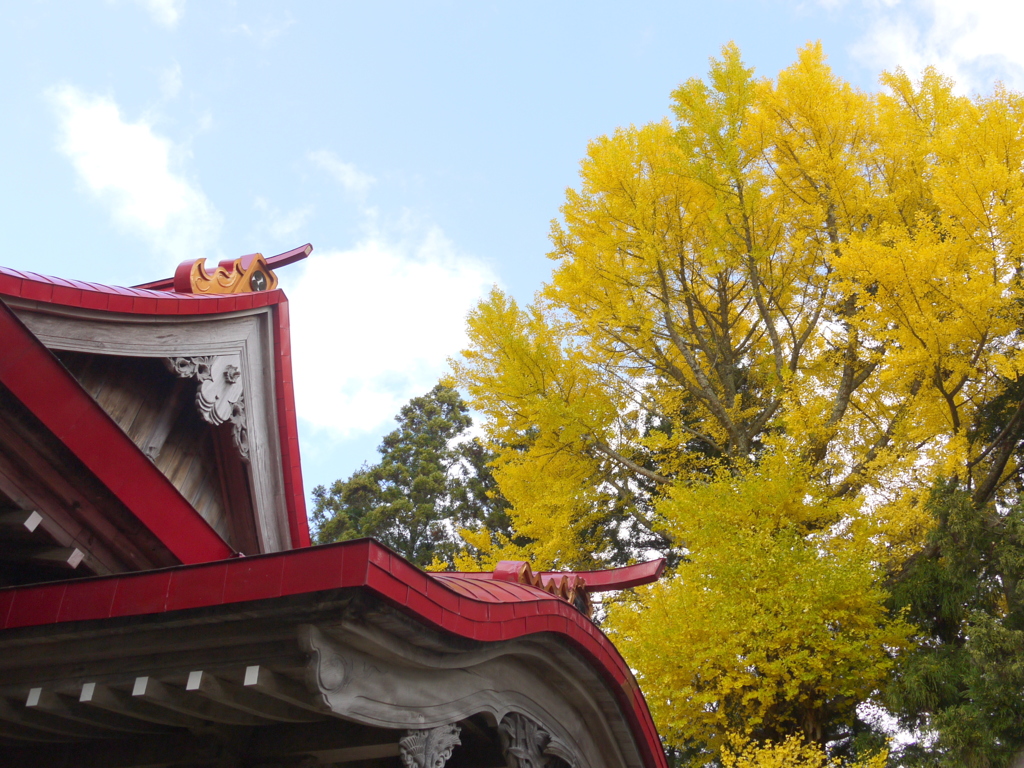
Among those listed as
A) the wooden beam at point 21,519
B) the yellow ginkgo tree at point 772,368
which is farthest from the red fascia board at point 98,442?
the yellow ginkgo tree at point 772,368

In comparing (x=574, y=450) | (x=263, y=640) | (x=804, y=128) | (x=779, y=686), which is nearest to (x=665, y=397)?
(x=574, y=450)

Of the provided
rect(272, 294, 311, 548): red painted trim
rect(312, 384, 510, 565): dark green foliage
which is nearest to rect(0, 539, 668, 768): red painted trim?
rect(272, 294, 311, 548): red painted trim

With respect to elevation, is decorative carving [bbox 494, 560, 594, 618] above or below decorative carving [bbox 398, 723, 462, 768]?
above

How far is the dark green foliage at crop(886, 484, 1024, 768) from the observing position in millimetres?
7859

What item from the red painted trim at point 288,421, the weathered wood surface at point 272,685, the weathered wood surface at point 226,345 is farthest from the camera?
the red painted trim at point 288,421

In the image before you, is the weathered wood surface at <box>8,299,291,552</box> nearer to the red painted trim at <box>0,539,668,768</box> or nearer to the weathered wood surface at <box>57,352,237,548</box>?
the weathered wood surface at <box>57,352,237,548</box>

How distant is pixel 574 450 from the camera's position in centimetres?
1289

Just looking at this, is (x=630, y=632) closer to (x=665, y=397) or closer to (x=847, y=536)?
(x=847, y=536)

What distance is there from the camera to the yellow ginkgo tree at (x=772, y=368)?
9.20m

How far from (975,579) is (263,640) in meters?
9.38

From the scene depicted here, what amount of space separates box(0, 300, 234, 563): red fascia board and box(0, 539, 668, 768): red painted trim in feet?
2.24

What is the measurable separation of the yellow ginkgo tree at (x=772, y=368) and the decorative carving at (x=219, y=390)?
6.21 meters

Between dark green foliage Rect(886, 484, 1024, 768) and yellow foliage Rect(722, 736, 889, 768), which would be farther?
dark green foliage Rect(886, 484, 1024, 768)

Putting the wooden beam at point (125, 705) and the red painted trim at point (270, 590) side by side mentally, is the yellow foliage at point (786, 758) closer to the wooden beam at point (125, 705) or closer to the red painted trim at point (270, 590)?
the red painted trim at point (270, 590)
